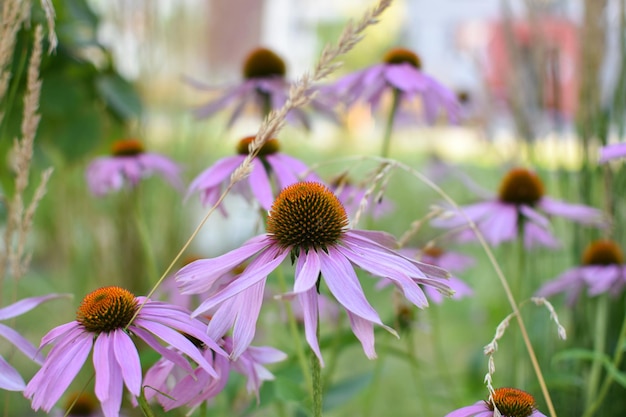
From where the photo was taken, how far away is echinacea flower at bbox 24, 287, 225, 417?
17.5 inches

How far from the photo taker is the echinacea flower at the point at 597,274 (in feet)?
3.02

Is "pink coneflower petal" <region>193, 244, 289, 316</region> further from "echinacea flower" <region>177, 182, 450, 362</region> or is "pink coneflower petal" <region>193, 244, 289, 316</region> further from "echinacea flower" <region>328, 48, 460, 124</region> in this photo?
"echinacea flower" <region>328, 48, 460, 124</region>

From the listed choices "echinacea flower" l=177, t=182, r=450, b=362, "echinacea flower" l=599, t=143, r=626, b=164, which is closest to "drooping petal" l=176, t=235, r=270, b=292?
"echinacea flower" l=177, t=182, r=450, b=362

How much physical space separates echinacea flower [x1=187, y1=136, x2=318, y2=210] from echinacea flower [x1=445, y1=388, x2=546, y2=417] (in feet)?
0.89

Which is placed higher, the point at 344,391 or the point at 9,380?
the point at 9,380

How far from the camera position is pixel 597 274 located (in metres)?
0.93

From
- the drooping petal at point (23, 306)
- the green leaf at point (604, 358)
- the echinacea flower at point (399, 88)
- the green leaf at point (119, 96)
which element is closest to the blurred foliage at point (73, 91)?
the green leaf at point (119, 96)

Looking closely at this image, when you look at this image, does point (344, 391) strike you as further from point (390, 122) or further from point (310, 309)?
point (310, 309)

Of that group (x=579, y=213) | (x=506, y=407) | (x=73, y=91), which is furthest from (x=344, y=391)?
(x=73, y=91)

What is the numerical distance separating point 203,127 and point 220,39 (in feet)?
3.96

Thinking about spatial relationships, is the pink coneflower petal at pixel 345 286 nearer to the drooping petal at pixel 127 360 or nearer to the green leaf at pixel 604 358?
the drooping petal at pixel 127 360

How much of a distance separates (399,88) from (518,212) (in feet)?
0.77

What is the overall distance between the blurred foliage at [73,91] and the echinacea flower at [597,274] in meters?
0.65

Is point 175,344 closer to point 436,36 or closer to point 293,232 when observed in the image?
point 293,232
